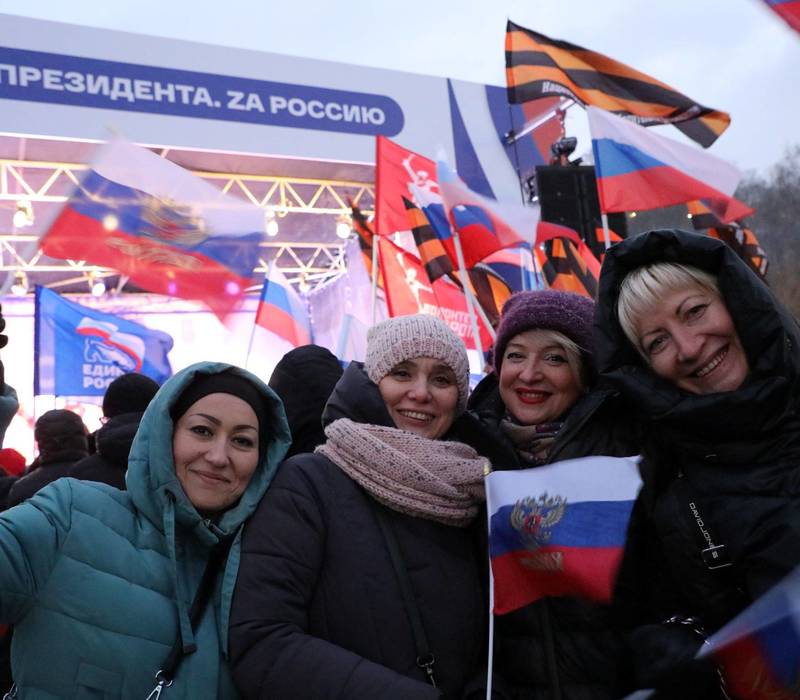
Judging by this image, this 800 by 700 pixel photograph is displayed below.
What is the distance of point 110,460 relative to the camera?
2.72 metres

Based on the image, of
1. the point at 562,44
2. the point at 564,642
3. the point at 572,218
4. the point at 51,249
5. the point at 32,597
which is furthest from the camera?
the point at 572,218

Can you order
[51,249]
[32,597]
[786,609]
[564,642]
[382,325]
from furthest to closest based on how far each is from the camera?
[51,249], [382,325], [564,642], [32,597], [786,609]

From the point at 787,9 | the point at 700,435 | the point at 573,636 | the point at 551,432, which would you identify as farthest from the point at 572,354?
the point at 787,9

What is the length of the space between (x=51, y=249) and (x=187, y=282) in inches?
28.2

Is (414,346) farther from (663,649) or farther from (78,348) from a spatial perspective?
(78,348)

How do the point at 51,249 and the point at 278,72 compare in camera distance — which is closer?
the point at 51,249

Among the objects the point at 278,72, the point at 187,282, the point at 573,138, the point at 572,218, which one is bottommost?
the point at 187,282

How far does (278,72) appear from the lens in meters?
9.59

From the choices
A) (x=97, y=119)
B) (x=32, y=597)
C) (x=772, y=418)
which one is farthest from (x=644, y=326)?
(x=97, y=119)

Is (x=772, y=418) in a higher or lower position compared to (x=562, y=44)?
lower

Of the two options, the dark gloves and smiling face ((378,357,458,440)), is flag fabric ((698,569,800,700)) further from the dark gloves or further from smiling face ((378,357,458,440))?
smiling face ((378,357,458,440))

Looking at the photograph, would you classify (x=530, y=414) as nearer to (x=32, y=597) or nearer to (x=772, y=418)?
(x=772, y=418)

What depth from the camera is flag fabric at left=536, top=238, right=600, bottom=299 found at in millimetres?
6570

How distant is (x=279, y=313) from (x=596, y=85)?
375cm
